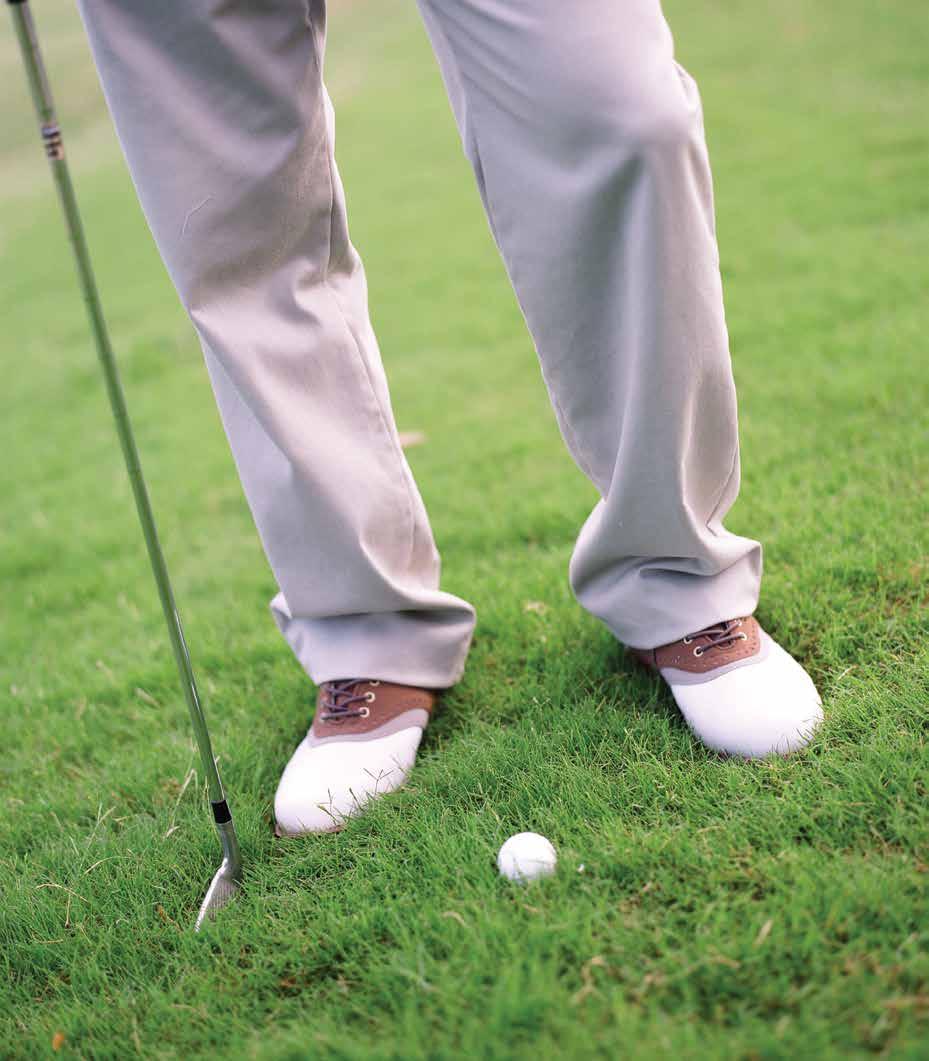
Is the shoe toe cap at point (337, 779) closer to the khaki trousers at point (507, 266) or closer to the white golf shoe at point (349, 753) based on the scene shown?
the white golf shoe at point (349, 753)

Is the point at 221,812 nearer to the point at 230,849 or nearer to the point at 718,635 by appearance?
the point at 230,849

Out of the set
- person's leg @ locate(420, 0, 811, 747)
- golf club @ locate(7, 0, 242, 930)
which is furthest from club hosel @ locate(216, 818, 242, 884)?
person's leg @ locate(420, 0, 811, 747)

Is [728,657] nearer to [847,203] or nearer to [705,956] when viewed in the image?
[705,956]

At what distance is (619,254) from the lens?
1.49 meters

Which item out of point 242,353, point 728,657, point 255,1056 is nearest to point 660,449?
point 728,657

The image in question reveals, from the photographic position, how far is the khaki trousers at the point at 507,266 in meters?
1.41

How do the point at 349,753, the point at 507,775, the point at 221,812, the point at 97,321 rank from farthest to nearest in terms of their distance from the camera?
the point at 349,753 < the point at 507,775 < the point at 221,812 < the point at 97,321

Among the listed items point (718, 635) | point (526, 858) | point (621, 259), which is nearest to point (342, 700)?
point (526, 858)

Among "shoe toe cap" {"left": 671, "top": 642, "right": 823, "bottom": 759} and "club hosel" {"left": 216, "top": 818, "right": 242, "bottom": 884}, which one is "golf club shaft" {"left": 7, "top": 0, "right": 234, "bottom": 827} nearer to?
"club hosel" {"left": 216, "top": 818, "right": 242, "bottom": 884}

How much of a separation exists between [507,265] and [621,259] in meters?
0.21

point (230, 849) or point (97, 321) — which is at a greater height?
point (97, 321)

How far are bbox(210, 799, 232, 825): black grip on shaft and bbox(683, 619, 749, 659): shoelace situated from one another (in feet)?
2.67

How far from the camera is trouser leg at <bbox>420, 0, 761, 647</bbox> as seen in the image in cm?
138

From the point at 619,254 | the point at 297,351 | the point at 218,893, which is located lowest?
the point at 218,893
